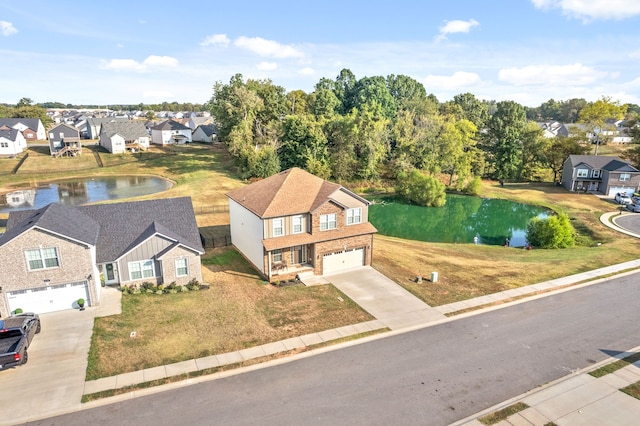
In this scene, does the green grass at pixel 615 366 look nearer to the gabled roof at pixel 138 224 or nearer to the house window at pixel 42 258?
the gabled roof at pixel 138 224

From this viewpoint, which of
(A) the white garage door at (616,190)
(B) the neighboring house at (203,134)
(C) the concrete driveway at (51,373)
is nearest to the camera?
(C) the concrete driveway at (51,373)

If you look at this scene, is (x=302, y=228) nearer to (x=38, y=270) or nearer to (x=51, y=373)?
(x=38, y=270)

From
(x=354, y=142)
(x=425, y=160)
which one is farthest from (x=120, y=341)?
(x=425, y=160)

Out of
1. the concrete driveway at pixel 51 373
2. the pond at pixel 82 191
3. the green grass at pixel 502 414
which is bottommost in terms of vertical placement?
the green grass at pixel 502 414

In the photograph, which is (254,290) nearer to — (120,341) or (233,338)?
(233,338)

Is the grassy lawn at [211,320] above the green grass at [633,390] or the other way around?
above

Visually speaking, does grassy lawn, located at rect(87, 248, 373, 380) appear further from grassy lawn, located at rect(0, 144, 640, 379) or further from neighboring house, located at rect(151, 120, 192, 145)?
neighboring house, located at rect(151, 120, 192, 145)

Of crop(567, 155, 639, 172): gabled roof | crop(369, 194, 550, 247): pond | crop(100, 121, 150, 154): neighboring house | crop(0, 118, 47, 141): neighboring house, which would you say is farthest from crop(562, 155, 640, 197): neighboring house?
crop(0, 118, 47, 141): neighboring house

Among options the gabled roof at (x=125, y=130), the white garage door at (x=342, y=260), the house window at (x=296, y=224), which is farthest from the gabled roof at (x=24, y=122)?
the white garage door at (x=342, y=260)
